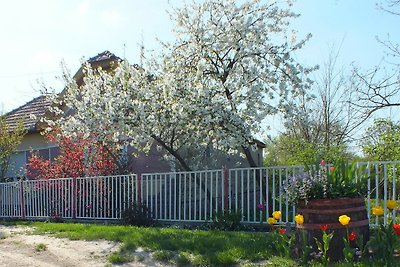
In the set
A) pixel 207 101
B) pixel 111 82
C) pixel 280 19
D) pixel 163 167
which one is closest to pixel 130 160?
pixel 163 167

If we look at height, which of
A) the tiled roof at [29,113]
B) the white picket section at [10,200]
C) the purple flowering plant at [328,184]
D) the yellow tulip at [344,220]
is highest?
the tiled roof at [29,113]

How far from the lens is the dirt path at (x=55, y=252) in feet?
23.5

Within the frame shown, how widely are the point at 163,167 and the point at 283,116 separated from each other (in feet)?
16.2

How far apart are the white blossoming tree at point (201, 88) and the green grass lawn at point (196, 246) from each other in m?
2.67

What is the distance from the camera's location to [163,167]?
15062mm

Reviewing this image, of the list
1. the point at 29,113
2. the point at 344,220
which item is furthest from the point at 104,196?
the point at 29,113

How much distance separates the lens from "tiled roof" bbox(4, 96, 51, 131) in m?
19.4

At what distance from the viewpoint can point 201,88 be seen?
1087 cm

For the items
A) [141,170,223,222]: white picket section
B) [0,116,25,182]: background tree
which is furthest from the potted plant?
[0,116,25,182]: background tree

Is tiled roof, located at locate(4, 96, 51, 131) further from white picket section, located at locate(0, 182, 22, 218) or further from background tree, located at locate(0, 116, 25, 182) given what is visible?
white picket section, located at locate(0, 182, 22, 218)

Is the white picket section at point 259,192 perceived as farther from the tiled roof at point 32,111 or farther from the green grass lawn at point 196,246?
the tiled roof at point 32,111

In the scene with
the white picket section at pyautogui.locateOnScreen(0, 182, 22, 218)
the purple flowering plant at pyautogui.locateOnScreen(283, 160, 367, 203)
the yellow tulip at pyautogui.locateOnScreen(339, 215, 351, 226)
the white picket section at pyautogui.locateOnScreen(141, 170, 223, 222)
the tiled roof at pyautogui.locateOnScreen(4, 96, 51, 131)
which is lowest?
the white picket section at pyautogui.locateOnScreen(0, 182, 22, 218)

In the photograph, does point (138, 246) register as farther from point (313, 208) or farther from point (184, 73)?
point (184, 73)

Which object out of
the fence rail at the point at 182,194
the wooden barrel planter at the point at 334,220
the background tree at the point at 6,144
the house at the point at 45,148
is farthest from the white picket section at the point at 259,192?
the background tree at the point at 6,144
